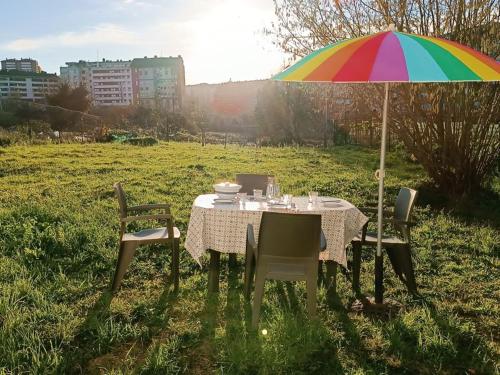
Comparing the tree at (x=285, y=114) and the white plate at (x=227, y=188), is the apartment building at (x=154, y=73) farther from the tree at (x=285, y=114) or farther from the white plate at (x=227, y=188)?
the white plate at (x=227, y=188)

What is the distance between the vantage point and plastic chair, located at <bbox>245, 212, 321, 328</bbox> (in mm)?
3531

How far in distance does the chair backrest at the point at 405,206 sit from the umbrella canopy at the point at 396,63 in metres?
1.55

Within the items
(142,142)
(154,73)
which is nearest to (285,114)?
(142,142)

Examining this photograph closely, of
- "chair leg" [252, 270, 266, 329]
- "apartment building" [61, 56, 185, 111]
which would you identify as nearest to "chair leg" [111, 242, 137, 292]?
"chair leg" [252, 270, 266, 329]

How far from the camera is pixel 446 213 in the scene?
7898 millimetres

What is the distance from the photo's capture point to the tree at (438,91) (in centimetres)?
784

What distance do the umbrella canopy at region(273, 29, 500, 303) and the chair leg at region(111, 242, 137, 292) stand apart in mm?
2140

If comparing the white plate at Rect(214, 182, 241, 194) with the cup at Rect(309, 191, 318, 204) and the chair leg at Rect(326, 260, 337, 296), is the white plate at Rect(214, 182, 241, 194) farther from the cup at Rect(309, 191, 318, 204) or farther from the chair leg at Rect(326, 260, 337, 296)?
the chair leg at Rect(326, 260, 337, 296)

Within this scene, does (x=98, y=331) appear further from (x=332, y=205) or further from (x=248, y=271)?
(x=332, y=205)

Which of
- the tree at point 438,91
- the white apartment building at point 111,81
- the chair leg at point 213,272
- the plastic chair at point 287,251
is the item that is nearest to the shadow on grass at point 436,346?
the plastic chair at point 287,251

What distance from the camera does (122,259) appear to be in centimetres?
445

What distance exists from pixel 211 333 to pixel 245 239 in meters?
0.97

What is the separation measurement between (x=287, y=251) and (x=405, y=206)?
174cm

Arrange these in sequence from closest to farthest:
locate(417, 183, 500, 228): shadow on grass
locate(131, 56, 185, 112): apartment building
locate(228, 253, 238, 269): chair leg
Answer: locate(228, 253, 238, 269): chair leg, locate(417, 183, 500, 228): shadow on grass, locate(131, 56, 185, 112): apartment building
